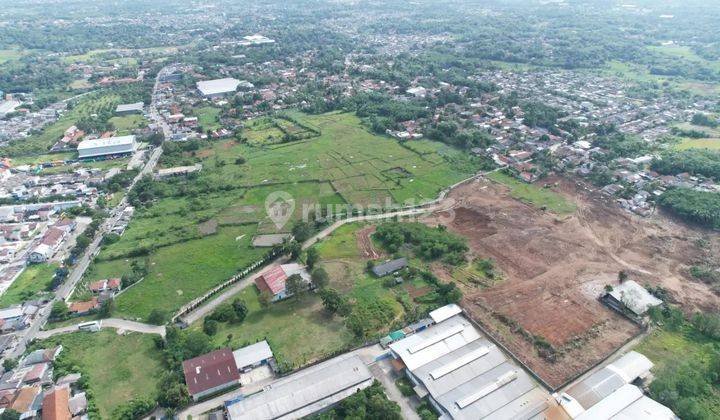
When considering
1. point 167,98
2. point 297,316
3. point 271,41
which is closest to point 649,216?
point 297,316

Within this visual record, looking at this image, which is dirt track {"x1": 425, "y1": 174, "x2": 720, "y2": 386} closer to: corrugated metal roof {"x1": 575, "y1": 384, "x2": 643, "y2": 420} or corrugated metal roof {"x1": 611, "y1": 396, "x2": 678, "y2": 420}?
corrugated metal roof {"x1": 575, "y1": 384, "x2": 643, "y2": 420}

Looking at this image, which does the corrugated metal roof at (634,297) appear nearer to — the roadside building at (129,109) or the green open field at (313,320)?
the green open field at (313,320)

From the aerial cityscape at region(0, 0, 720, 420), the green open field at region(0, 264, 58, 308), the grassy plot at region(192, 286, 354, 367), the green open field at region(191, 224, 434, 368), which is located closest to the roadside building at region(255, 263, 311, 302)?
the aerial cityscape at region(0, 0, 720, 420)

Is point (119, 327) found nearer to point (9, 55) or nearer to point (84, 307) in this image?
point (84, 307)

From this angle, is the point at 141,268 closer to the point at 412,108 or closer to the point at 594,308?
the point at 594,308

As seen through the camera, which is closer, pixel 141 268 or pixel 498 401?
pixel 498 401

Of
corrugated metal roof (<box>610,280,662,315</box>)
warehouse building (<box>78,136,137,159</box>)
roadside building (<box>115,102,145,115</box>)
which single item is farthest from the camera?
roadside building (<box>115,102,145,115</box>)

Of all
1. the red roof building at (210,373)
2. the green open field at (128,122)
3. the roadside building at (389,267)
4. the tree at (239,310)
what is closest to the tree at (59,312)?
the red roof building at (210,373)
